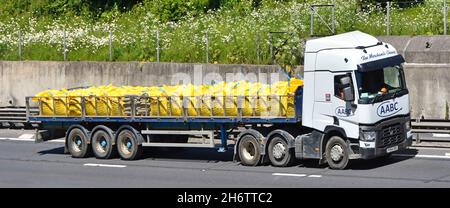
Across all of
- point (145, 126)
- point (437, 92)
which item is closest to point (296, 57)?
point (437, 92)

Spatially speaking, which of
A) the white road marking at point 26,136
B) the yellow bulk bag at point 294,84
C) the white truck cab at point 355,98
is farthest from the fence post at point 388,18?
the white road marking at point 26,136

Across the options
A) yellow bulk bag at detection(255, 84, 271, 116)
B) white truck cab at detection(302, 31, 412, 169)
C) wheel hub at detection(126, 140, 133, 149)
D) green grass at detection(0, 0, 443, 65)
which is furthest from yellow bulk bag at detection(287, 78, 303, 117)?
green grass at detection(0, 0, 443, 65)

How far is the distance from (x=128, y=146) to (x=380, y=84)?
7062 millimetres

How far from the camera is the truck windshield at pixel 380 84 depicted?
21391mm

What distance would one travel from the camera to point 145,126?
24922mm

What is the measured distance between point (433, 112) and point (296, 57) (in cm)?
510

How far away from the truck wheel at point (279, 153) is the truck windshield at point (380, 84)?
90.1 inches

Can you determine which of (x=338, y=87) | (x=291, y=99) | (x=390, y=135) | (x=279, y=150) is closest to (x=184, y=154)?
(x=279, y=150)

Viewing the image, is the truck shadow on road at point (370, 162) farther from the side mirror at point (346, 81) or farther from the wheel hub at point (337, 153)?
the side mirror at point (346, 81)

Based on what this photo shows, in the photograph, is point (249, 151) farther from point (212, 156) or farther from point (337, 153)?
point (337, 153)

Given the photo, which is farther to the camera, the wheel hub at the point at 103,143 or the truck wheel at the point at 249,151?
the wheel hub at the point at 103,143

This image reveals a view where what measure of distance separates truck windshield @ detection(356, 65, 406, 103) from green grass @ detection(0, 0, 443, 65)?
873 cm

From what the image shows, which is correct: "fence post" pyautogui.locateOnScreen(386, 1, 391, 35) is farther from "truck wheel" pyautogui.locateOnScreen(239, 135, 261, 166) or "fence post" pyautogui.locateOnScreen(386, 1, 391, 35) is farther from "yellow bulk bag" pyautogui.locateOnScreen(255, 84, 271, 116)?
"truck wheel" pyautogui.locateOnScreen(239, 135, 261, 166)
